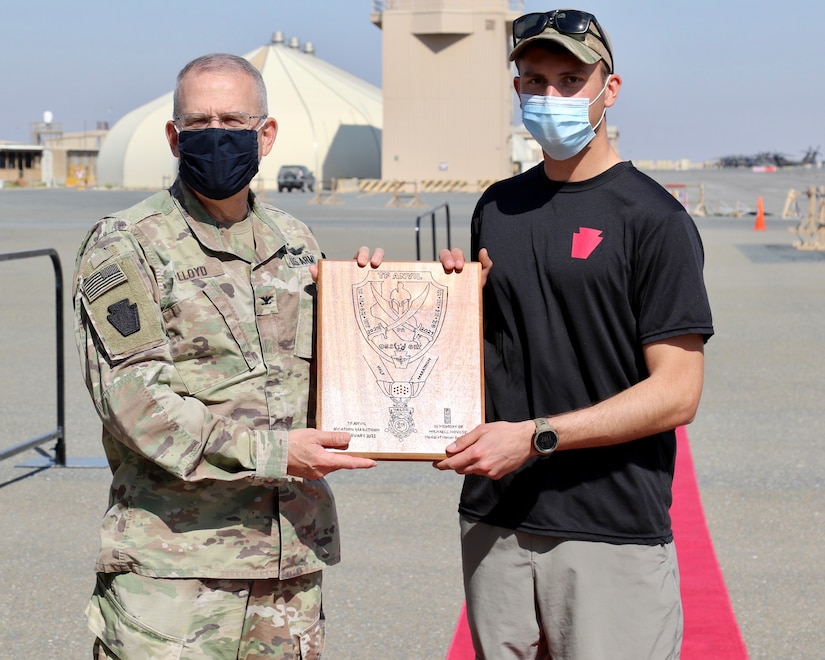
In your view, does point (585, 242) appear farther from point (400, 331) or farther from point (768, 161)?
point (768, 161)

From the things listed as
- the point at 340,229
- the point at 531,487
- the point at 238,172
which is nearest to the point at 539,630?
the point at 531,487

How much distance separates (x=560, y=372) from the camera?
→ 291 cm

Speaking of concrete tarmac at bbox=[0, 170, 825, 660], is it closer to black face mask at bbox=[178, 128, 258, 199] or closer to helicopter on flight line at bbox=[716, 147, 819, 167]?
black face mask at bbox=[178, 128, 258, 199]

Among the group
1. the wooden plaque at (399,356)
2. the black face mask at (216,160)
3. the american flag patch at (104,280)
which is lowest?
the wooden plaque at (399,356)

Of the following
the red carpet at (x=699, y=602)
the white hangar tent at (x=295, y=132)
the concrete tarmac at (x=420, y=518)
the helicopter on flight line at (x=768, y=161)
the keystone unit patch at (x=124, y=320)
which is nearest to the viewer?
the keystone unit patch at (x=124, y=320)

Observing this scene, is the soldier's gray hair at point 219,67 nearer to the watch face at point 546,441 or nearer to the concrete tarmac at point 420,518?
the watch face at point 546,441

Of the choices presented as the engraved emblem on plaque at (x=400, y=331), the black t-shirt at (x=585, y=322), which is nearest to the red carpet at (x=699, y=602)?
the black t-shirt at (x=585, y=322)

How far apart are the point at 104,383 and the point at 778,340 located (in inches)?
428

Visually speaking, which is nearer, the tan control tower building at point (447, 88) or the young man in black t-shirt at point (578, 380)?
the young man in black t-shirt at point (578, 380)

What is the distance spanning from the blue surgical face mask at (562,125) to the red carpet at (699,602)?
8.02ft

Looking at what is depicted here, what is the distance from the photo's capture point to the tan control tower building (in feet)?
195

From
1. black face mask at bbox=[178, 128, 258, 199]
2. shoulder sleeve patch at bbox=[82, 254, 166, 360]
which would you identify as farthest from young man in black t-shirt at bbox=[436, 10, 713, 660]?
shoulder sleeve patch at bbox=[82, 254, 166, 360]

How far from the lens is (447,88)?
60.1 meters

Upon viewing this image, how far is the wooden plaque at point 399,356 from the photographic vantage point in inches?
117
